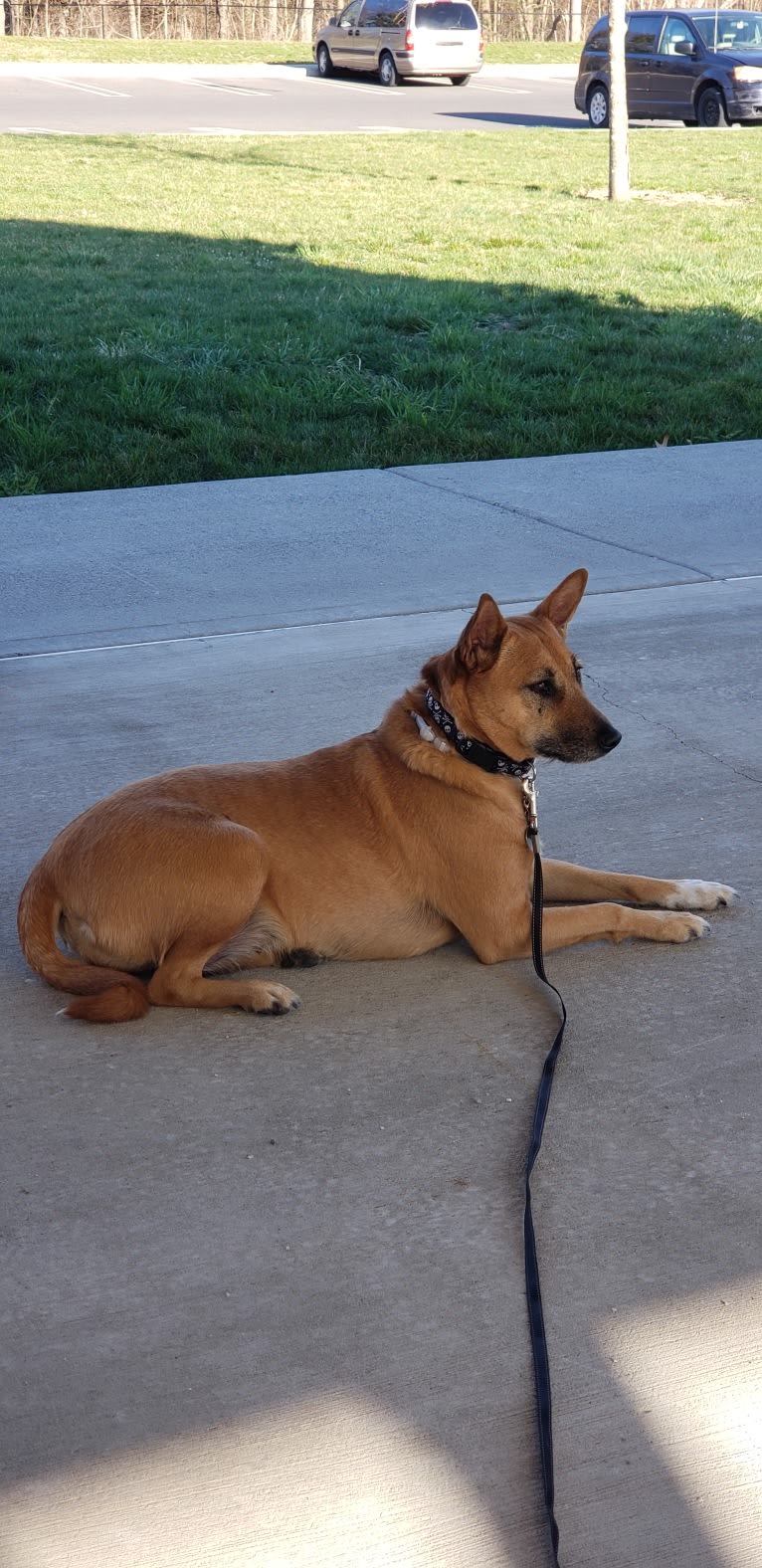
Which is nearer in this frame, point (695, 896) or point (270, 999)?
point (270, 999)

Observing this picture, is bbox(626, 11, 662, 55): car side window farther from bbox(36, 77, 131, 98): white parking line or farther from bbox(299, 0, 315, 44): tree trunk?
bbox(299, 0, 315, 44): tree trunk

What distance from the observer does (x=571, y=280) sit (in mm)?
12625

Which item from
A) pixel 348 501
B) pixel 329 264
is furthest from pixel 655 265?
pixel 348 501

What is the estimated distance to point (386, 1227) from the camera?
113 inches

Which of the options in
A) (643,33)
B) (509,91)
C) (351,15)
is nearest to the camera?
(643,33)

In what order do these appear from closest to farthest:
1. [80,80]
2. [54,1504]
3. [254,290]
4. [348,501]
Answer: [54,1504] < [348,501] < [254,290] < [80,80]

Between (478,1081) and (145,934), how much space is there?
2.64ft

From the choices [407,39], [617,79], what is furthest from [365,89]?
[617,79]

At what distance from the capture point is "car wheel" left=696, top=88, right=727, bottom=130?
25.0m

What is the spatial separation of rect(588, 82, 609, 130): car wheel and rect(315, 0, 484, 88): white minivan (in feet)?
25.4

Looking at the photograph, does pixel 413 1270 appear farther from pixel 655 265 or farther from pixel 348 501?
pixel 655 265

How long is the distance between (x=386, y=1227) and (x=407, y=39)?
1330 inches

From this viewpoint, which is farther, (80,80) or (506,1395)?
(80,80)

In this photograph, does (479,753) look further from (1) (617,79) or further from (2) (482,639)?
(1) (617,79)
